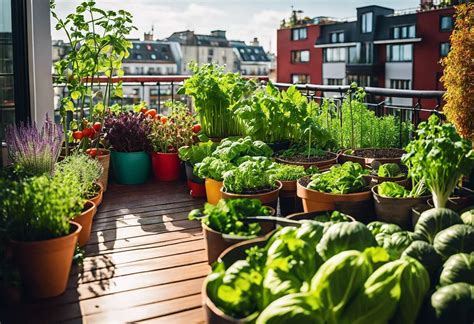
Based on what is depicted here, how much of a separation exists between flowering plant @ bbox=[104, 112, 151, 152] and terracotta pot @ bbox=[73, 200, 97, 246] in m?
1.39

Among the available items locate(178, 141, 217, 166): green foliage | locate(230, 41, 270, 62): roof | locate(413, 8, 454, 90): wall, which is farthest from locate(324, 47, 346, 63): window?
locate(178, 141, 217, 166): green foliage

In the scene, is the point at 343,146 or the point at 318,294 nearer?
the point at 318,294

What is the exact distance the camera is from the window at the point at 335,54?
36.6 m

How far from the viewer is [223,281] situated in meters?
1.57

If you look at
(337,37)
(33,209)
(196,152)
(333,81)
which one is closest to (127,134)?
(196,152)

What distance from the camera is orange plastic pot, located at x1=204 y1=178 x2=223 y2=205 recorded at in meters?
3.48

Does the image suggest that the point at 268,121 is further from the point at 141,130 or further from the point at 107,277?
the point at 107,277

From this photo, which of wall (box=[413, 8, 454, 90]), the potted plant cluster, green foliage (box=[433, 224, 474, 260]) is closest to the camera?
green foliage (box=[433, 224, 474, 260])

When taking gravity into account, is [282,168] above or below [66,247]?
above

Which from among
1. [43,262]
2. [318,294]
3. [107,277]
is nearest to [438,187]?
[318,294]

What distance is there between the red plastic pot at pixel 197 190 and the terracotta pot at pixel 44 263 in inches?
67.1

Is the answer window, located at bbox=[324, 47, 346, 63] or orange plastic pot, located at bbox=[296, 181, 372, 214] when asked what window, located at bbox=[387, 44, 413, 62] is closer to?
window, located at bbox=[324, 47, 346, 63]

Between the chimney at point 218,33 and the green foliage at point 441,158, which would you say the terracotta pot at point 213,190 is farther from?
the chimney at point 218,33

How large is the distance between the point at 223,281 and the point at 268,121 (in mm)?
2754
